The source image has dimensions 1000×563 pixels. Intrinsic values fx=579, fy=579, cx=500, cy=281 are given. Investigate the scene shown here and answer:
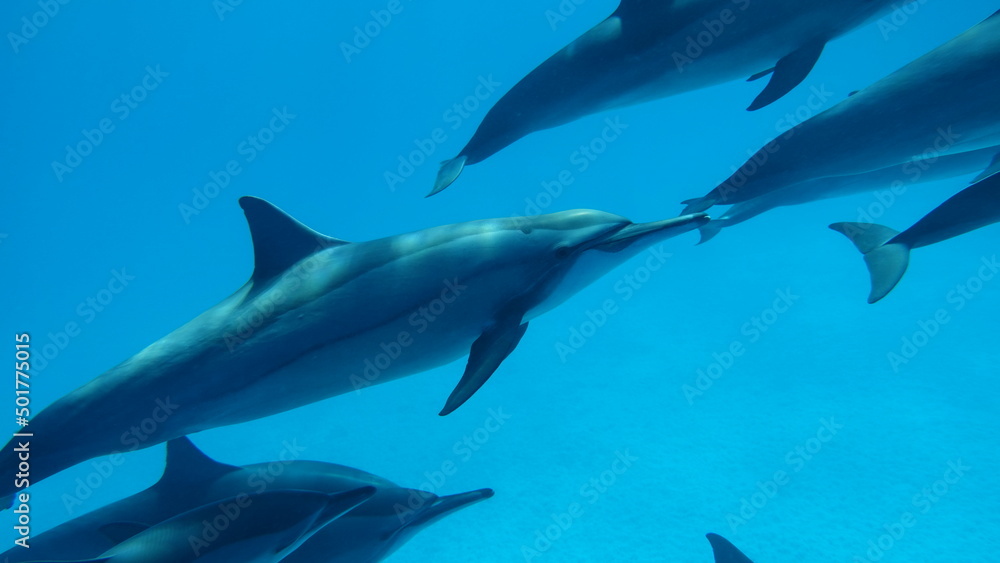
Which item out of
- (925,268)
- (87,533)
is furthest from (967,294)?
(87,533)

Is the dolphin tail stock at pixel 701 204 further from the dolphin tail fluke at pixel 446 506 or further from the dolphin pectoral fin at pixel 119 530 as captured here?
the dolphin pectoral fin at pixel 119 530

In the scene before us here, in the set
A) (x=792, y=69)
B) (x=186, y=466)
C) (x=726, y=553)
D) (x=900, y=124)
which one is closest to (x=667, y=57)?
(x=792, y=69)

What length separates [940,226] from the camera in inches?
135

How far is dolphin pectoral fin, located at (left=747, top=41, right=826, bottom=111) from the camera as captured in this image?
4602 mm

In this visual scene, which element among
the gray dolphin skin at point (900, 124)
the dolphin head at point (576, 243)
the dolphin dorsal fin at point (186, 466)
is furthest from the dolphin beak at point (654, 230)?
the dolphin dorsal fin at point (186, 466)

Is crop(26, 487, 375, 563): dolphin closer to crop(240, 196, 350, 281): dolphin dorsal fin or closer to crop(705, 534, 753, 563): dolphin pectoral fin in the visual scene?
crop(240, 196, 350, 281): dolphin dorsal fin

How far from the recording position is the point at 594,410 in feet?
47.4

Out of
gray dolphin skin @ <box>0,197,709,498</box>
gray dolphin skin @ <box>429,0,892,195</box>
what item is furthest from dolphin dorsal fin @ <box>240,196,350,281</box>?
gray dolphin skin @ <box>429,0,892,195</box>

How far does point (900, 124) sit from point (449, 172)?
3.33 meters

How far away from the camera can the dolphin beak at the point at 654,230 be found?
352 cm

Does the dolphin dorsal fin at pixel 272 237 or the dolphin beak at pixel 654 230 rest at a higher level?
the dolphin dorsal fin at pixel 272 237

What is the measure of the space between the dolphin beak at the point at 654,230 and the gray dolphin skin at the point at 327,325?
0.01 m

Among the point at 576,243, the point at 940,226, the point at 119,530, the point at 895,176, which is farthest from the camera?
the point at 895,176

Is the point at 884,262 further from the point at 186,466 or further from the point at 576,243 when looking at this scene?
the point at 186,466
